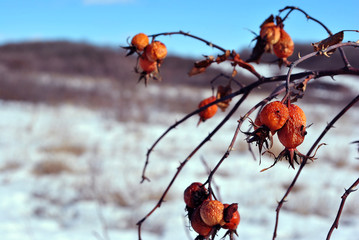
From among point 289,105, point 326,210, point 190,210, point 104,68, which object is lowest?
point 326,210

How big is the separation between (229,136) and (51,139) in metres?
3.44

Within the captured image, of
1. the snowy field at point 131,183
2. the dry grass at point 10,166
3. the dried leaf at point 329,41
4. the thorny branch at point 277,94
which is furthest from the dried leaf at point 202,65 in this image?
the dry grass at point 10,166

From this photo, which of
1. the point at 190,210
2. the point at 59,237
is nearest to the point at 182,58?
the point at 59,237

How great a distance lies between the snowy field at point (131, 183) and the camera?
11.5 feet

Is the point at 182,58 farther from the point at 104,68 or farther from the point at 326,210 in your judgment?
the point at 326,210

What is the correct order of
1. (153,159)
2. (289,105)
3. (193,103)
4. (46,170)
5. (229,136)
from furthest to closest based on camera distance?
(193,103) → (229,136) → (153,159) → (46,170) → (289,105)

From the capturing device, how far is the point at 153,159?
18.6 feet

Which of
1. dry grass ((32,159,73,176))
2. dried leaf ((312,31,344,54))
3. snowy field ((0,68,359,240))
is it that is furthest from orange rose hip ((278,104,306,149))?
dry grass ((32,159,73,176))

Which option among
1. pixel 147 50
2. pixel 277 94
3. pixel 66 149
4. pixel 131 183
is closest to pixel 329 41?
pixel 277 94

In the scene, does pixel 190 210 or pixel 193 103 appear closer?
pixel 190 210

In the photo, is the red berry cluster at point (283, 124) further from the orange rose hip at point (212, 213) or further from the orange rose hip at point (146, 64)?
the orange rose hip at point (146, 64)

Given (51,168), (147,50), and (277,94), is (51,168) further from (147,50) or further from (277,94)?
(277,94)

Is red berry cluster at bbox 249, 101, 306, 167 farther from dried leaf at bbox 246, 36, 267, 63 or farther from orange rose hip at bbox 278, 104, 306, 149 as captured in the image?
dried leaf at bbox 246, 36, 267, 63

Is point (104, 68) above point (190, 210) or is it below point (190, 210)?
above
